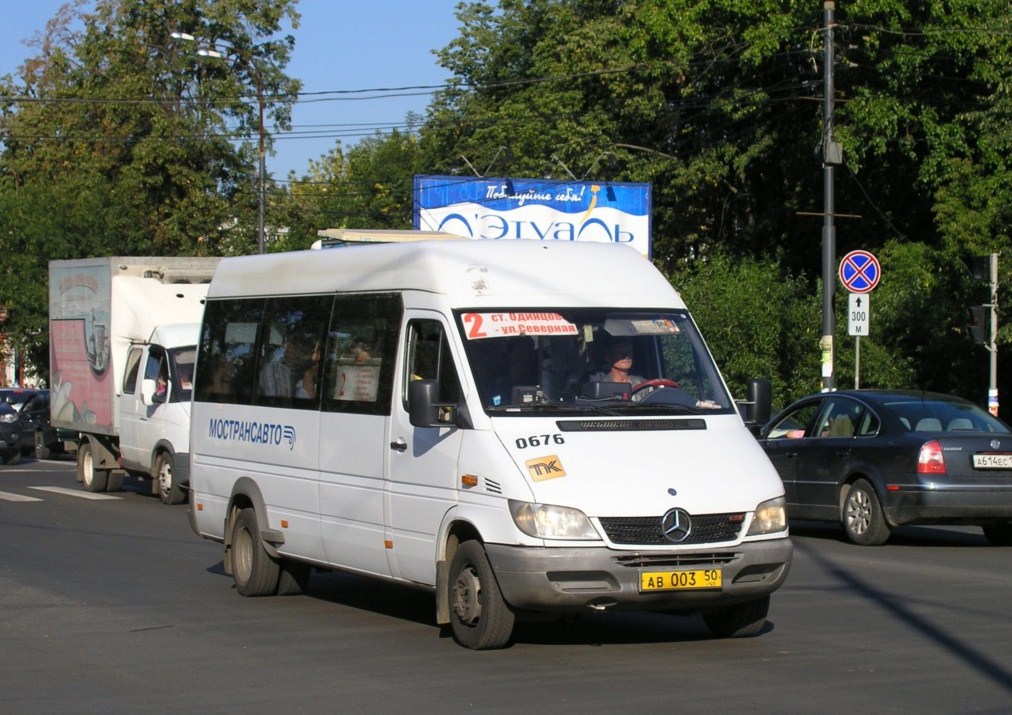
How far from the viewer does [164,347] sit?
868 inches

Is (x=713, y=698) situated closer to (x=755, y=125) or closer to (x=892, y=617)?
(x=892, y=617)

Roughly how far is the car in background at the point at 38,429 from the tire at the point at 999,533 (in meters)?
26.1

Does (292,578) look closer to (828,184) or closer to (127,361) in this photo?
(127,361)

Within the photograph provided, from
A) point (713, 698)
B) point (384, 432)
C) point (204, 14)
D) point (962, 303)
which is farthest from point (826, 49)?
point (204, 14)

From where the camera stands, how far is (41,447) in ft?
124

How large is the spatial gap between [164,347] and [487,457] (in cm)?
1416

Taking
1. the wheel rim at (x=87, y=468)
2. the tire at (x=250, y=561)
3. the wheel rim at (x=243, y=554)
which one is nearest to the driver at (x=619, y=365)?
the tire at (x=250, y=561)

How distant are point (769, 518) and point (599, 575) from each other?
113 cm

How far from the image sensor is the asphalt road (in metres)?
7.68

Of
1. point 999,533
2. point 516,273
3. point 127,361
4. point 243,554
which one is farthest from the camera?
point 127,361

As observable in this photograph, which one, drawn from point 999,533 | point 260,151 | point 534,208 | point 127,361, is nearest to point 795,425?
point 999,533

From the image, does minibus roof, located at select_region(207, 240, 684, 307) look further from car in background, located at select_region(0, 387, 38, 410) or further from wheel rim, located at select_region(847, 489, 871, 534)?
car in background, located at select_region(0, 387, 38, 410)

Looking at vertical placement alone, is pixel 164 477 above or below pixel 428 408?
below

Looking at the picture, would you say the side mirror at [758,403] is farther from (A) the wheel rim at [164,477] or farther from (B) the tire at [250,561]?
(A) the wheel rim at [164,477]
